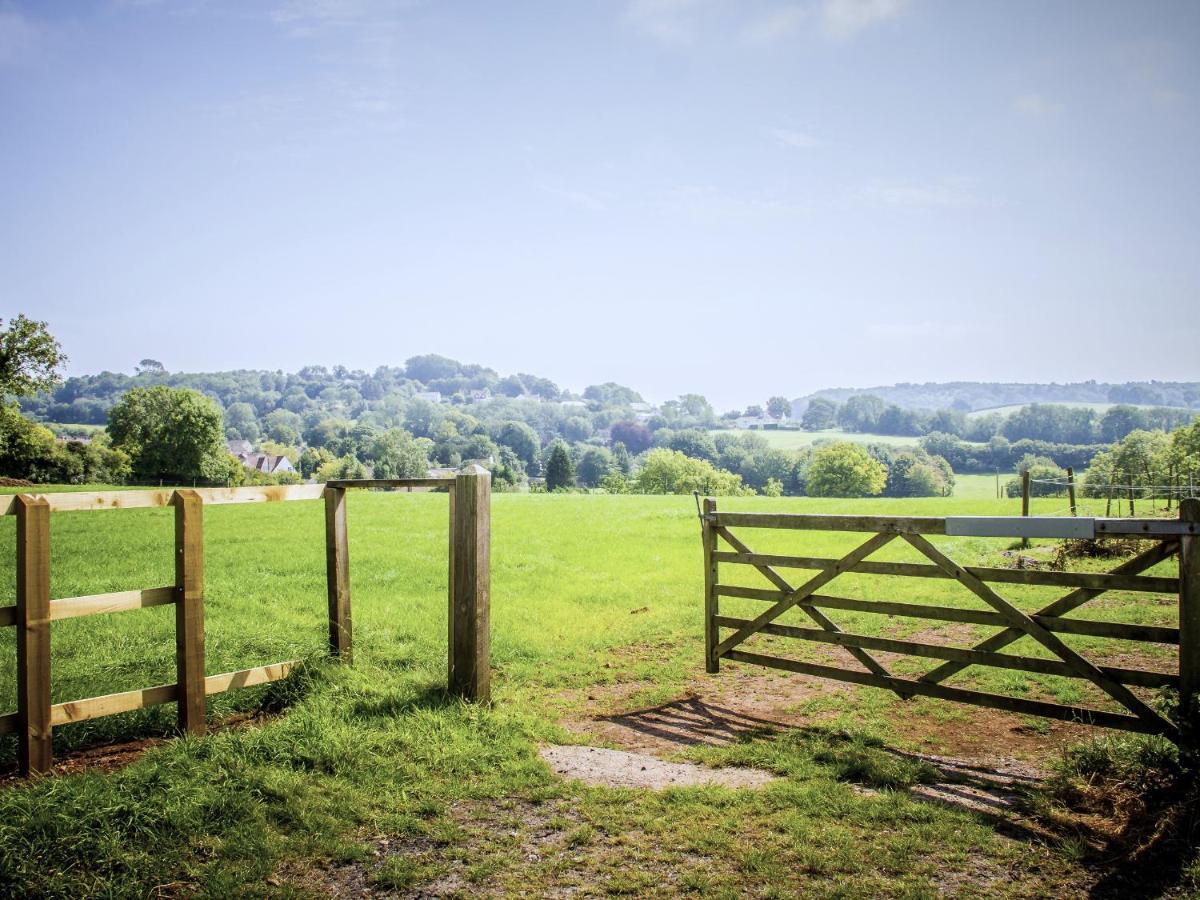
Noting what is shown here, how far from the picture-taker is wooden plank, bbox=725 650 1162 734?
5.95 m

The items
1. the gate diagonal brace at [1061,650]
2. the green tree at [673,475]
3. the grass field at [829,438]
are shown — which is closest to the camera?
the gate diagonal brace at [1061,650]

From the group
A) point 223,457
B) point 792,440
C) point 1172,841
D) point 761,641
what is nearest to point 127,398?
point 223,457

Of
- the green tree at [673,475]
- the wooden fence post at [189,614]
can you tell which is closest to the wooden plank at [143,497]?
the wooden fence post at [189,614]

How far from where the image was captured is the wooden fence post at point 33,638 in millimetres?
5148

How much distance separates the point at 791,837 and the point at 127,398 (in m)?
89.0

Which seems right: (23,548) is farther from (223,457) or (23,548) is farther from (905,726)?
(223,457)

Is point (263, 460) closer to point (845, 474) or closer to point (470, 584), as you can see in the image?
point (845, 474)

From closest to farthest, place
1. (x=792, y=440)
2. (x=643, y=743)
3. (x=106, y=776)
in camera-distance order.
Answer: (x=106, y=776), (x=643, y=743), (x=792, y=440)

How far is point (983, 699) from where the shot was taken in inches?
264

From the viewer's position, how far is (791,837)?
15.4 feet

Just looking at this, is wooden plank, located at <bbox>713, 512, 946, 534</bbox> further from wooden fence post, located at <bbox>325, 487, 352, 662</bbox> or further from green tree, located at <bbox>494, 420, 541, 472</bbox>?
green tree, located at <bbox>494, 420, 541, 472</bbox>

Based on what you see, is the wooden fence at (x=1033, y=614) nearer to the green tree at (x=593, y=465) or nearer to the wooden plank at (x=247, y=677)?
the wooden plank at (x=247, y=677)

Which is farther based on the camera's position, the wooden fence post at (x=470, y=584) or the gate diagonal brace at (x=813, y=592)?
the gate diagonal brace at (x=813, y=592)

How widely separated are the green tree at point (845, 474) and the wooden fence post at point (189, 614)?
86695 mm
